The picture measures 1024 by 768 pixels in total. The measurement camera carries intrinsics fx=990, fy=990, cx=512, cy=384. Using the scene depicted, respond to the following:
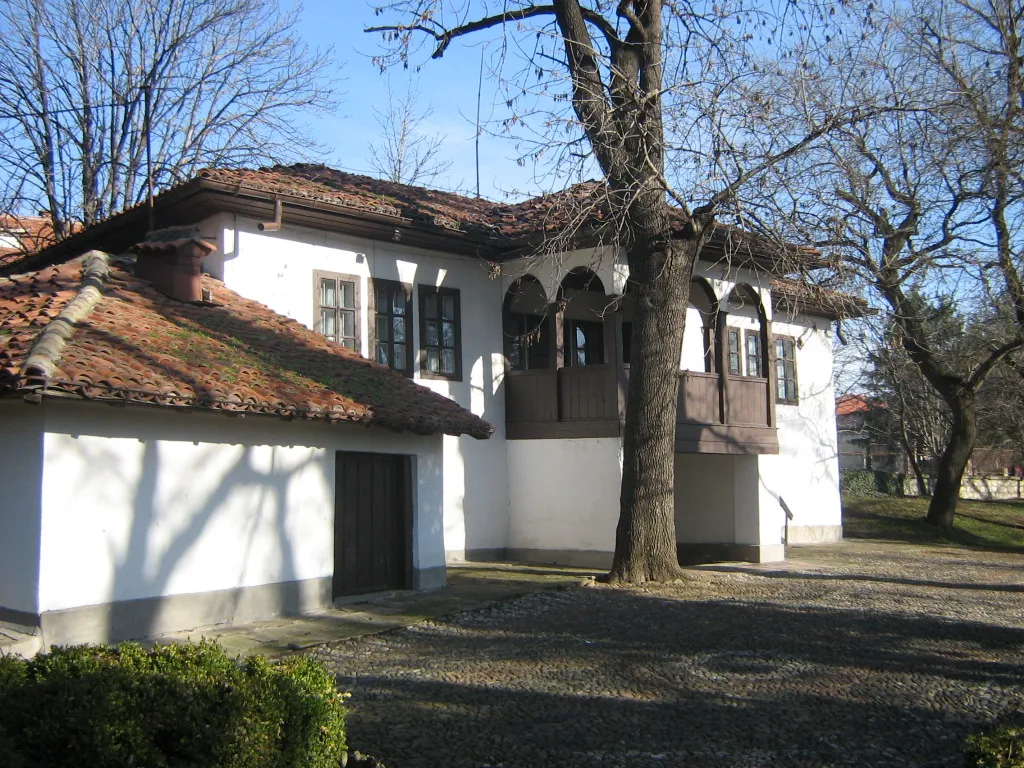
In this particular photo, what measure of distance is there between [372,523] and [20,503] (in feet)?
14.6

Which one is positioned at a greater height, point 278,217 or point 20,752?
point 278,217

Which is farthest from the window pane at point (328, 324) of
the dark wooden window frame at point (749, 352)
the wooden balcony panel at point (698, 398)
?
the dark wooden window frame at point (749, 352)

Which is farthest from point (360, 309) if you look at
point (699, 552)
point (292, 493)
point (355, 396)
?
point (699, 552)

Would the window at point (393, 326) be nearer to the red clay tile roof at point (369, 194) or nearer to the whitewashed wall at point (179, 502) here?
the red clay tile roof at point (369, 194)

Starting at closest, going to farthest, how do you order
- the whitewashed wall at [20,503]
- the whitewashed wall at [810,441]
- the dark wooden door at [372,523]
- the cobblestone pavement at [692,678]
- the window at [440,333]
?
1. the cobblestone pavement at [692,678]
2. the whitewashed wall at [20,503]
3. the dark wooden door at [372,523]
4. the window at [440,333]
5. the whitewashed wall at [810,441]

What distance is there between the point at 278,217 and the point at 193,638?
243 inches

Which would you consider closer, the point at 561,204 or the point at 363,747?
the point at 363,747

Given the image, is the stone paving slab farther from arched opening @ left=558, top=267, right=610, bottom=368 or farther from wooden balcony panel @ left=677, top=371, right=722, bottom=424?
arched opening @ left=558, top=267, right=610, bottom=368

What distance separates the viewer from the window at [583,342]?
18141mm

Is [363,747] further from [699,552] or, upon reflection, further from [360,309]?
[699,552]

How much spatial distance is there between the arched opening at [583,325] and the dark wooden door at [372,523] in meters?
5.74

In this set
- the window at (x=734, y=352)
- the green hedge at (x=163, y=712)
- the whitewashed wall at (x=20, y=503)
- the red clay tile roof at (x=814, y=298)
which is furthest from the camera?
the window at (x=734, y=352)

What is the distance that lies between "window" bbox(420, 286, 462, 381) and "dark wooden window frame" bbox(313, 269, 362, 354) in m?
1.20

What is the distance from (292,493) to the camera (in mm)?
11195
